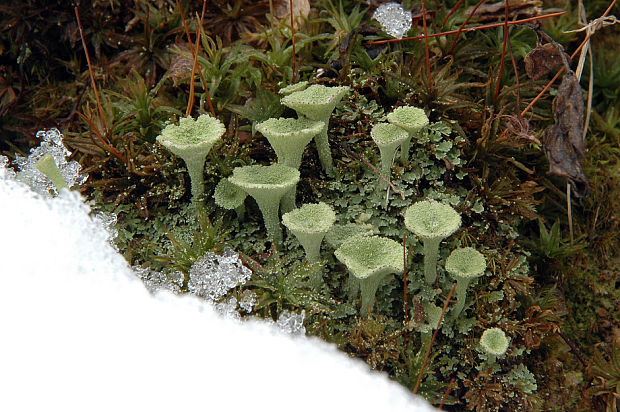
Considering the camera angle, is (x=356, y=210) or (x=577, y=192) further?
(x=356, y=210)

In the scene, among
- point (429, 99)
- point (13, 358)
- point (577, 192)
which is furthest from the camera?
point (429, 99)

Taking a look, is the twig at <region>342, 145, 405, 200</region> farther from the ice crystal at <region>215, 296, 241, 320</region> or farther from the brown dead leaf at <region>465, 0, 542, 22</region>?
the brown dead leaf at <region>465, 0, 542, 22</region>

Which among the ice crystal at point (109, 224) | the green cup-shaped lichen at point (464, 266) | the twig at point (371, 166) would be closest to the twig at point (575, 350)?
the green cup-shaped lichen at point (464, 266)

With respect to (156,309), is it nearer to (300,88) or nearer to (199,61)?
(300,88)

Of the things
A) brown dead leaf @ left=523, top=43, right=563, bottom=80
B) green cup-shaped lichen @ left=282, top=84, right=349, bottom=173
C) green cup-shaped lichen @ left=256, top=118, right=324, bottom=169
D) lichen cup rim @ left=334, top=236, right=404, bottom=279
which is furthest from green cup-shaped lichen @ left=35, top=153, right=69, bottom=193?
brown dead leaf @ left=523, top=43, right=563, bottom=80

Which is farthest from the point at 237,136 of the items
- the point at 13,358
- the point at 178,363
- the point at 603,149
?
the point at 603,149

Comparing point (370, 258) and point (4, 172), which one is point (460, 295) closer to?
point (370, 258)
